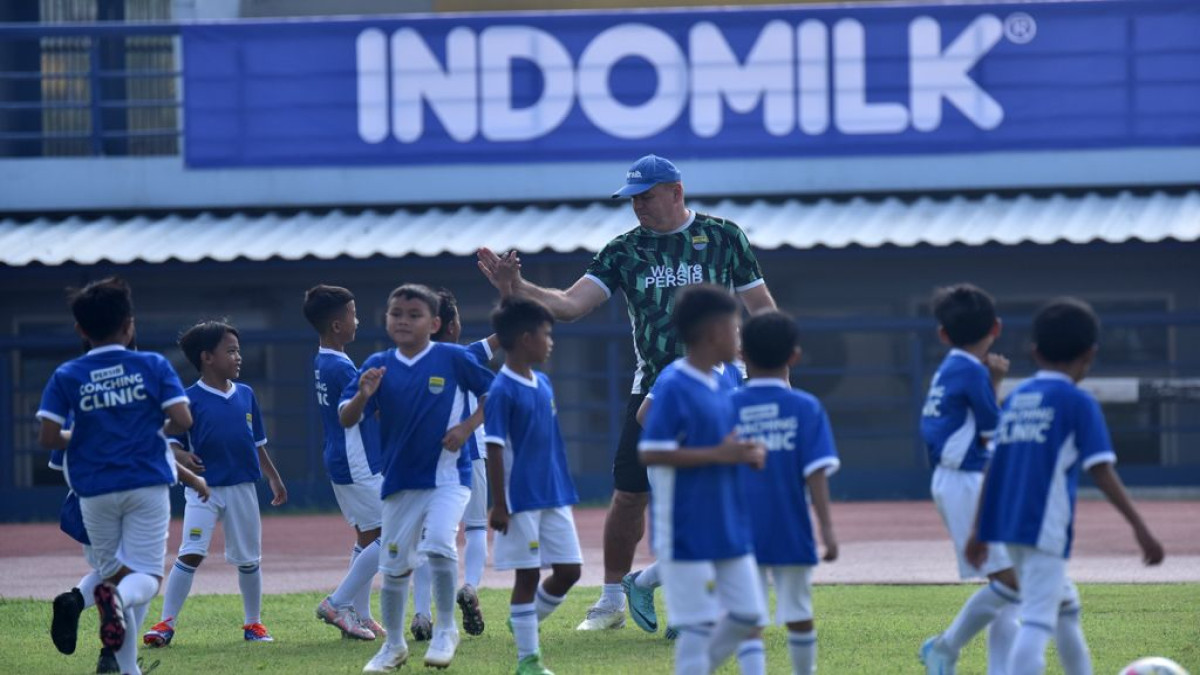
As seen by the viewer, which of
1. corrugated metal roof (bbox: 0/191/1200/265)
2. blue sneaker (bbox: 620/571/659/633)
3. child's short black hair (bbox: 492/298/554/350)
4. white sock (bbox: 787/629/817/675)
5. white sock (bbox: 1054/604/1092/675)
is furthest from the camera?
corrugated metal roof (bbox: 0/191/1200/265)

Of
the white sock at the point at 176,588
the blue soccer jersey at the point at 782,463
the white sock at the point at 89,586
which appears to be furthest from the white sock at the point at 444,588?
the blue soccer jersey at the point at 782,463

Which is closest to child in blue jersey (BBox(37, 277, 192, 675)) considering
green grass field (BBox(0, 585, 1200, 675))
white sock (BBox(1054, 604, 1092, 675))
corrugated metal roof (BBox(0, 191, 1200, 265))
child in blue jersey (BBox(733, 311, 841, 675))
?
green grass field (BBox(0, 585, 1200, 675))

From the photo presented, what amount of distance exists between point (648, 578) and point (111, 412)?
289cm

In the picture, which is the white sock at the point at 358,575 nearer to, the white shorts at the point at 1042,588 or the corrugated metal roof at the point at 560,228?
the white shorts at the point at 1042,588

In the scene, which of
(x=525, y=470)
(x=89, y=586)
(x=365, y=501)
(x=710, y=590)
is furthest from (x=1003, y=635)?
(x=89, y=586)

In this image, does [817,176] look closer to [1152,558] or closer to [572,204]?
[572,204]

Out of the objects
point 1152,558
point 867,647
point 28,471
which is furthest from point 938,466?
point 28,471

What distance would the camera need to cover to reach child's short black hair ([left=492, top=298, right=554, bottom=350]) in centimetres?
741

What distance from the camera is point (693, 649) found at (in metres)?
6.15

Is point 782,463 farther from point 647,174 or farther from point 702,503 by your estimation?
point 647,174

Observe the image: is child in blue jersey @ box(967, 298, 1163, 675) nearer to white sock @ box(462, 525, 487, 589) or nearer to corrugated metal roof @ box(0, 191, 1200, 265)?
white sock @ box(462, 525, 487, 589)

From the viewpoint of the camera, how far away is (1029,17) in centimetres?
1930

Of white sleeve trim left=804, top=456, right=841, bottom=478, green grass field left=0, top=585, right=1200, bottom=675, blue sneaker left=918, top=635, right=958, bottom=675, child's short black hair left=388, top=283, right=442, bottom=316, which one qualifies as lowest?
green grass field left=0, top=585, right=1200, bottom=675

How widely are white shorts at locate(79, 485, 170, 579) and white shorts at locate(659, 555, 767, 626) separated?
2.55 m
